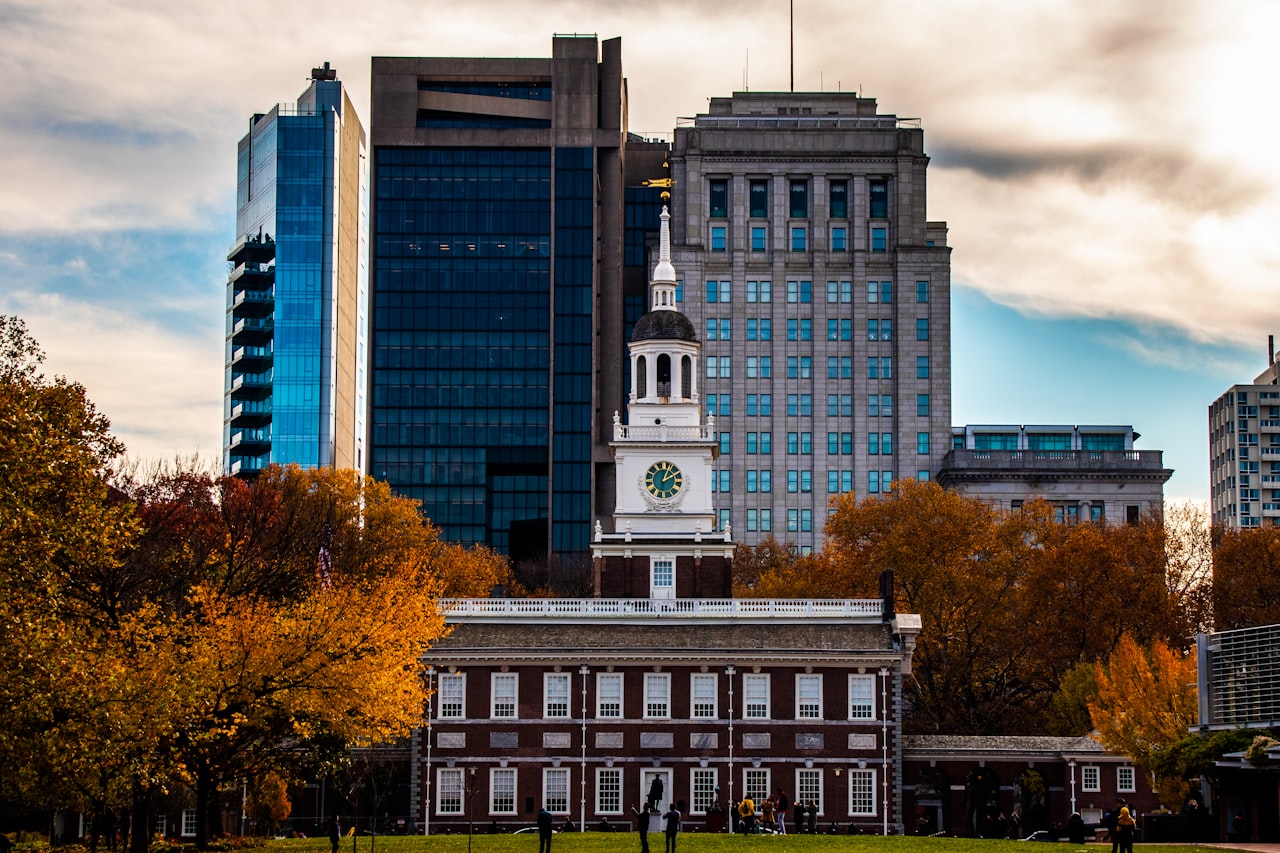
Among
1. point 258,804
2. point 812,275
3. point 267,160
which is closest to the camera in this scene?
point 258,804

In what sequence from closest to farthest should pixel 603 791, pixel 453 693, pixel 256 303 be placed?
1. pixel 603 791
2. pixel 453 693
3. pixel 256 303

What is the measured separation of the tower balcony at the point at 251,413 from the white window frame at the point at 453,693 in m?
113

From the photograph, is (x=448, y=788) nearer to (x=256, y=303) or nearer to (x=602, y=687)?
(x=602, y=687)

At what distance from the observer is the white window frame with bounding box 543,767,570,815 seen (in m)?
85.2

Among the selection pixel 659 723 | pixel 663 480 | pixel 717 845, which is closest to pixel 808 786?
pixel 659 723

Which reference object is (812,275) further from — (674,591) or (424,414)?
(674,591)

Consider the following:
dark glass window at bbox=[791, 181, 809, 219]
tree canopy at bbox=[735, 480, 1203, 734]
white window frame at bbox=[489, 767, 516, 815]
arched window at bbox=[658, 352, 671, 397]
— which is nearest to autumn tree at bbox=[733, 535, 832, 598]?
tree canopy at bbox=[735, 480, 1203, 734]

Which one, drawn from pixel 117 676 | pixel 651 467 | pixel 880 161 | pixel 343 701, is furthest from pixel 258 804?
pixel 880 161

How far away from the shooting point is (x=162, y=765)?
58688mm

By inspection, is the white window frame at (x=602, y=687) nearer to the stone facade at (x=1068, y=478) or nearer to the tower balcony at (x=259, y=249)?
the stone facade at (x=1068, y=478)

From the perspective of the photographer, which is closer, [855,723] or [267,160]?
[855,723]

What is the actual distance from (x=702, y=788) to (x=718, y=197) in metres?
106

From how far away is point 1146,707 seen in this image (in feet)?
270

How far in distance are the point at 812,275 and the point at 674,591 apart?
94250 mm
